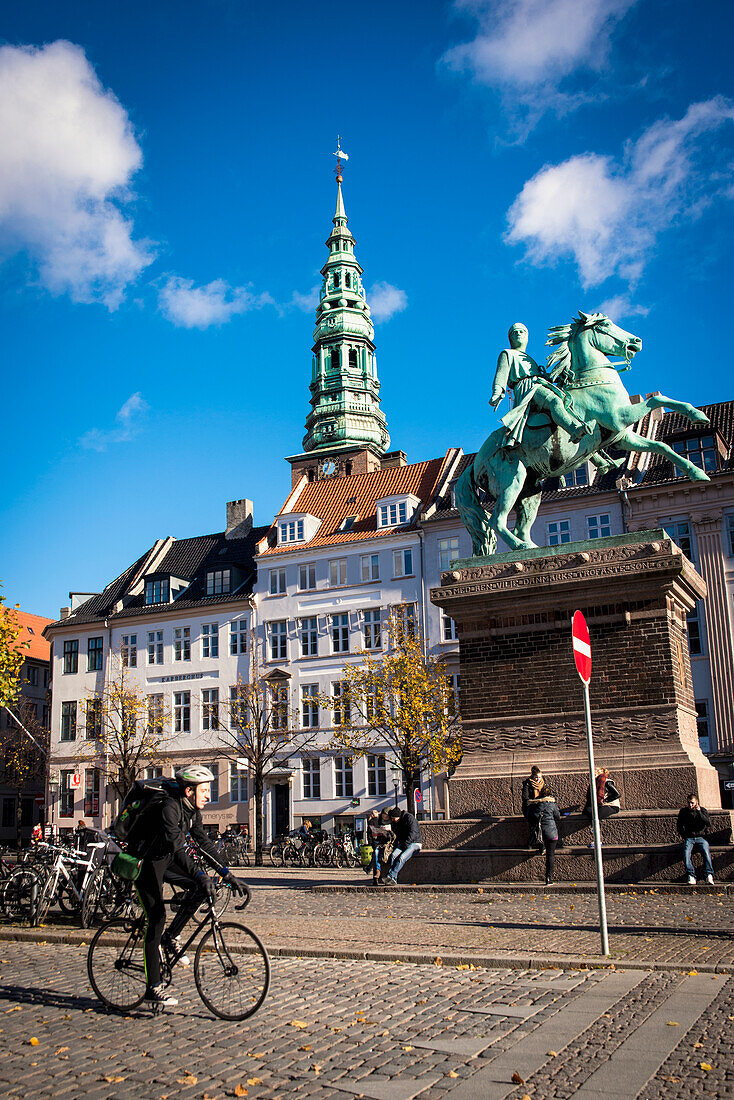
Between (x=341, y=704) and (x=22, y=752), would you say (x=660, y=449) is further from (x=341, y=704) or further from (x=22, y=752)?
(x=22, y=752)

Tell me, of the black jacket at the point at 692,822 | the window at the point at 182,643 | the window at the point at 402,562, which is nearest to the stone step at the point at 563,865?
the black jacket at the point at 692,822

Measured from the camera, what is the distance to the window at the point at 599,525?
44875 mm

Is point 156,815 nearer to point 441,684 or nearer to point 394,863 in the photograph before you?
point 394,863

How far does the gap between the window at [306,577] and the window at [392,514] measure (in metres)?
4.29

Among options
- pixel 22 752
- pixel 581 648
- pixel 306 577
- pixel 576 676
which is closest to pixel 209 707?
pixel 306 577

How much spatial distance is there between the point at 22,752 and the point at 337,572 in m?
24.9

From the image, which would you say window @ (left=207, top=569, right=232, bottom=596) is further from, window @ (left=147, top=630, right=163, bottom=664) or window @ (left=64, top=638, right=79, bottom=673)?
window @ (left=64, top=638, right=79, bottom=673)

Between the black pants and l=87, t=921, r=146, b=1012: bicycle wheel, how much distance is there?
20cm

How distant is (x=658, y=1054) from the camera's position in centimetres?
609

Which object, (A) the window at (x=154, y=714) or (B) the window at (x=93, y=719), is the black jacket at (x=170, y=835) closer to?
A: (A) the window at (x=154, y=714)

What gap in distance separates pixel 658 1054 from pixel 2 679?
30.4 m

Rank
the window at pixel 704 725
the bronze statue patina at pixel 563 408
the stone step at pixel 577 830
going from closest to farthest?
1. the stone step at pixel 577 830
2. the bronze statue patina at pixel 563 408
3. the window at pixel 704 725

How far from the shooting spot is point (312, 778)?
5059 cm

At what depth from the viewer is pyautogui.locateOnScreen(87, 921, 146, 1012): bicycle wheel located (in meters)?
7.82
